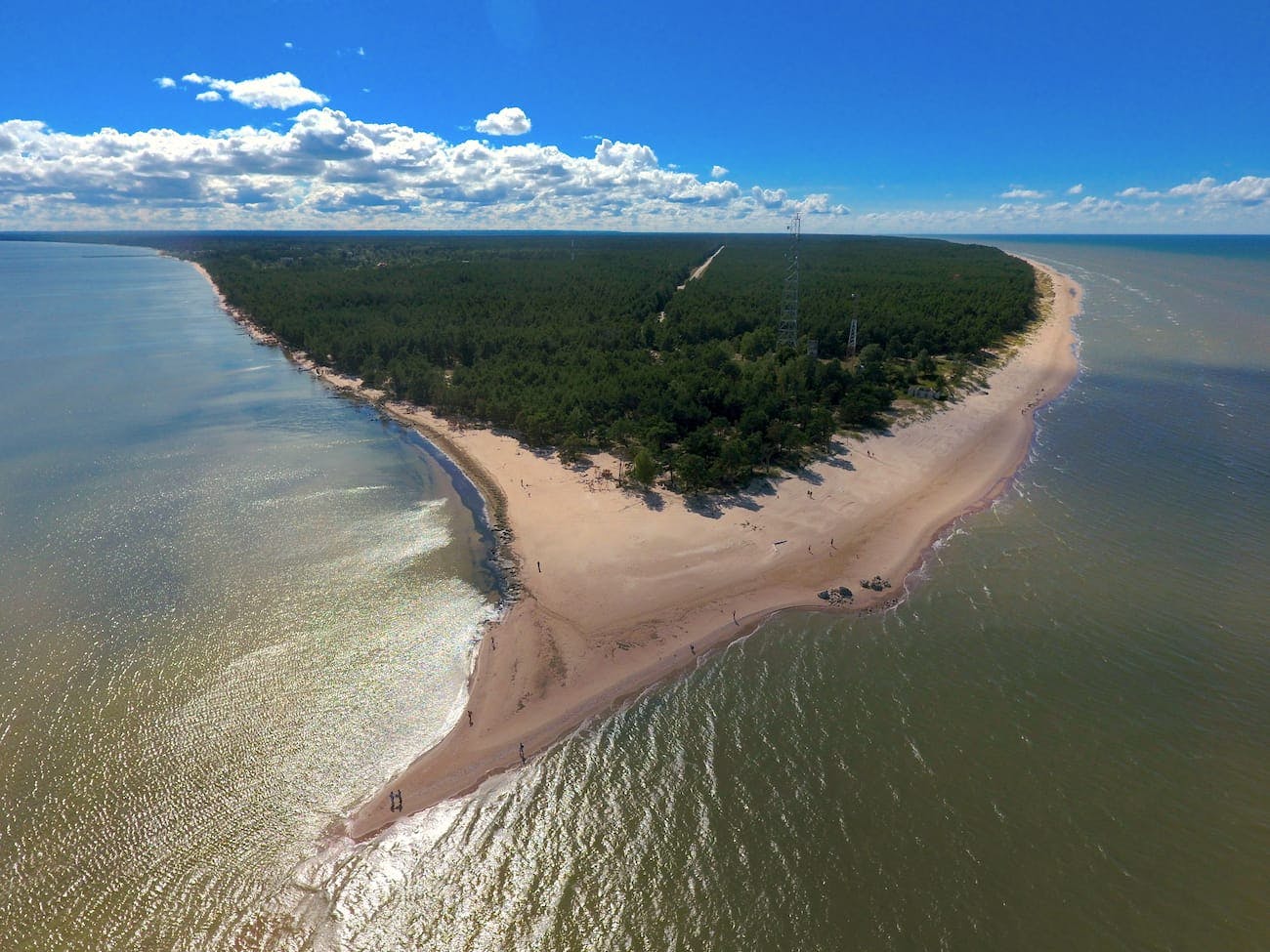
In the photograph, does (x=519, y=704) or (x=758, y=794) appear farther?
(x=519, y=704)

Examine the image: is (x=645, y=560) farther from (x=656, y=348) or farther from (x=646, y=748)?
(x=656, y=348)

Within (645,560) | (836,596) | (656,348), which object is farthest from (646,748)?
(656,348)

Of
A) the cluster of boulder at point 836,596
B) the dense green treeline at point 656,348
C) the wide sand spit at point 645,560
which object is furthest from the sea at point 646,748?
the dense green treeline at point 656,348

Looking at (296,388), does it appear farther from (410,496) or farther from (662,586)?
(662,586)

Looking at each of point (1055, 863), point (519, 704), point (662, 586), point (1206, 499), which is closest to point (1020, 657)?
point (1055, 863)

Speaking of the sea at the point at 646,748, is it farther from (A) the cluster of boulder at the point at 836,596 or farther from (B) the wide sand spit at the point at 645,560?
(A) the cluster of boulder at the point at 836,596
